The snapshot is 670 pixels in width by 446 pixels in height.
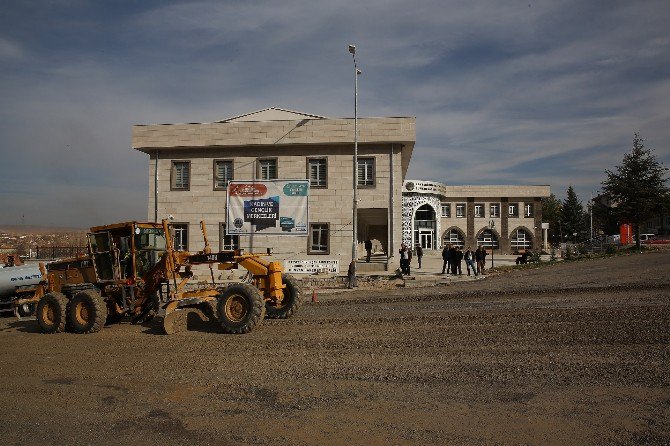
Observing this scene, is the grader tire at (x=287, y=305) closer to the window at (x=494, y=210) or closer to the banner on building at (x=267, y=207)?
the banner on building at (x=267, y=207)

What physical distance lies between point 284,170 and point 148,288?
16.1 m

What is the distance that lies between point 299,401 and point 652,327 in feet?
25.7

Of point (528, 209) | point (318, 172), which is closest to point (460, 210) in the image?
point (528, 209)

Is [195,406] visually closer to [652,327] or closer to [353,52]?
[652,327]

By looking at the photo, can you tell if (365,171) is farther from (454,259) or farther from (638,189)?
(638,189)

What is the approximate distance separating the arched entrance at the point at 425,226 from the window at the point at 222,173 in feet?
108

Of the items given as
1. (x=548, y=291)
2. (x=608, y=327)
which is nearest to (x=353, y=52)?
(x=548, y=291)

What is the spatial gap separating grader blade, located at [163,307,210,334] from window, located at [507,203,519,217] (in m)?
54.1

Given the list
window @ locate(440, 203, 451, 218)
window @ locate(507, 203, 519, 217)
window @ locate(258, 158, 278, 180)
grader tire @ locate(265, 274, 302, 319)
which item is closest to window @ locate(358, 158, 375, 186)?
window @ locate(258, 158, 278, 180)

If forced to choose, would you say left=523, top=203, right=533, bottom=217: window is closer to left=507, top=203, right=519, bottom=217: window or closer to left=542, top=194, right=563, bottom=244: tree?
left=507, top=203, right=519, bottom=217: window

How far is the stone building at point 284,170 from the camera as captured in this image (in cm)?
2773

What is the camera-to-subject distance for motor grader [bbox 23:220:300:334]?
1201cm

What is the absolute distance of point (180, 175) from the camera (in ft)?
97.0

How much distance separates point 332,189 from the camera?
28.0m
